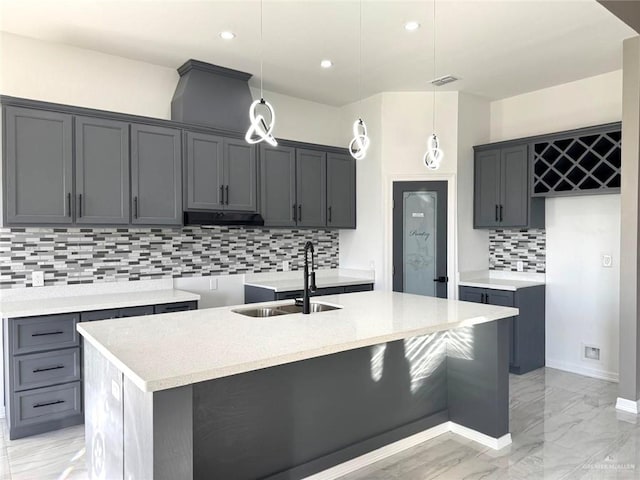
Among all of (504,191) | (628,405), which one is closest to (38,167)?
(504,191)

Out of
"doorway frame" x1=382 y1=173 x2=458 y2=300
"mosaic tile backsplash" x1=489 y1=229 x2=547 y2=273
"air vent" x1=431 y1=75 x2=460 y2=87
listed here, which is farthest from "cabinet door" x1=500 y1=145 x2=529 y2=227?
"air vent" x1=431 y1=75 x2=460 y2=87

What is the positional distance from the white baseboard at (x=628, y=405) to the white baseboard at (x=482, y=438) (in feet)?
4.09

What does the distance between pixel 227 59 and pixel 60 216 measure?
6.46ft

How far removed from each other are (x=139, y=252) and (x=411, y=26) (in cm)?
301

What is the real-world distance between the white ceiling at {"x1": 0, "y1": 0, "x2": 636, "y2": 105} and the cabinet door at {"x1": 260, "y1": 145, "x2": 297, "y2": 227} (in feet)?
2.53

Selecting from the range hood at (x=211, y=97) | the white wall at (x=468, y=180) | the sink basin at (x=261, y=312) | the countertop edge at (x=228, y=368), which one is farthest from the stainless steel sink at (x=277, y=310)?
the white wall at (x=468, y=180)

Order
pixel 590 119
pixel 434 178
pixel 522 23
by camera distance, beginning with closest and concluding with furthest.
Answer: pixel 522 23 < pixel 590 119 < pixel 434 178

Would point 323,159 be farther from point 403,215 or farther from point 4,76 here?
point 4,76

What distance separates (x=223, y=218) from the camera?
4152mm

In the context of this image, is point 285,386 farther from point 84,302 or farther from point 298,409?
point 84,302

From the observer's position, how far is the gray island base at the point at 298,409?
5.70 ft

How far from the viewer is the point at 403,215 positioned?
5156 millimetres

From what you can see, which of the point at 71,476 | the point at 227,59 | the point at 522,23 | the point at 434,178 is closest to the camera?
the point at 71,476

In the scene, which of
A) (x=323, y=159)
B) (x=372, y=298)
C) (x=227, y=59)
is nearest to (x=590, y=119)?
(x=323, y=159)
